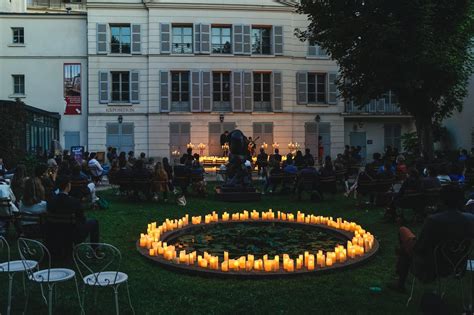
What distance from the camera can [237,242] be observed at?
808 centimetres

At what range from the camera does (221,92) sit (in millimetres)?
→ 27531

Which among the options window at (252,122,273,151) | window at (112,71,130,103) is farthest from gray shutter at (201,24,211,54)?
window at (252,122,273,151)

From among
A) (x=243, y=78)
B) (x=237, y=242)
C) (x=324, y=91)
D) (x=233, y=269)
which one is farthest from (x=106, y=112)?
(x=233, y=269)

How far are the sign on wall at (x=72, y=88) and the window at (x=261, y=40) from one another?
1042 centimetres

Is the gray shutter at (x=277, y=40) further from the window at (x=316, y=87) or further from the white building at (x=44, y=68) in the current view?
the white building at (x=44, y=68)

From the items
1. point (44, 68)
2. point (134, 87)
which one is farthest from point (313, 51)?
point (44, 68)

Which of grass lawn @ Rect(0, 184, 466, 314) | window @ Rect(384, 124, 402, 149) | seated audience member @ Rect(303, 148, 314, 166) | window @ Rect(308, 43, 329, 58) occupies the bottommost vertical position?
grass lawn @ Rect(0, 184, 466, 314)

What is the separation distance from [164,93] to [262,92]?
19.0 ft

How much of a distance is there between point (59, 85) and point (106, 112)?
10.1 feet

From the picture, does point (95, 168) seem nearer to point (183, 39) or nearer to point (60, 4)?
point (183, 39)

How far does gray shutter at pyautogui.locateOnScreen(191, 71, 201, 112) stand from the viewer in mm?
26938

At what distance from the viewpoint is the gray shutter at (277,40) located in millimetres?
27695

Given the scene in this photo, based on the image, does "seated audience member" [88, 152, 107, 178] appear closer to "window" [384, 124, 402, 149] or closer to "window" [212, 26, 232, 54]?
"window" [212, 26, 232, 54]

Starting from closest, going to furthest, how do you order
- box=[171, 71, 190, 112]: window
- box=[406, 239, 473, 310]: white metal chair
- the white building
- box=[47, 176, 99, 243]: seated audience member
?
→ 1. box=[406, 239, 473, 310]: white metal chair
2. box=[47, 176, 99, 243]: seated audience member
3. the white building
4. box=[171, 71, 190, 112]: window
